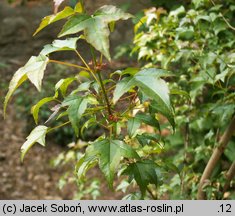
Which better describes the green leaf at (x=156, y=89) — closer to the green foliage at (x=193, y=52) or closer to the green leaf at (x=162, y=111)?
the green leaf at (x=162, y=111)

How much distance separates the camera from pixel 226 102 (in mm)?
1770

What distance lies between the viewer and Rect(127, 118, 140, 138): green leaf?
1174mm

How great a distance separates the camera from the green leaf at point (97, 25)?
96cm

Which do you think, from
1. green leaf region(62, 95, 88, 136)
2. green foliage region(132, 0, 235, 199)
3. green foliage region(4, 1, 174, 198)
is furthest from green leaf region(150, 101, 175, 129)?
green foliage region(132, 0, 235, 199)

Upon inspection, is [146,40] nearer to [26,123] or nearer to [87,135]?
[87,135]

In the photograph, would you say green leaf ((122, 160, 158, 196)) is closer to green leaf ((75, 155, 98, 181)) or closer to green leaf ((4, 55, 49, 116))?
green leaf ((75, 155, 98, 181))

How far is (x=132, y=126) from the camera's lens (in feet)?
3.88

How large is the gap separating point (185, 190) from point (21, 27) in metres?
4.73

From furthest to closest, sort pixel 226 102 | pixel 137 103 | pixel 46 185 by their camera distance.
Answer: pixel 46 185 < pixel 226 102 < pixel 137 103

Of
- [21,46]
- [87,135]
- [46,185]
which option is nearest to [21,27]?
[21,46]

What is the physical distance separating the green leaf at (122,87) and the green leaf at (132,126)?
171 millimetres

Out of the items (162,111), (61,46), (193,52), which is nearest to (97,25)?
(61,46)

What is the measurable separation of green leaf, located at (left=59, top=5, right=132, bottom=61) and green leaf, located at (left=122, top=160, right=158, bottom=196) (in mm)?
417

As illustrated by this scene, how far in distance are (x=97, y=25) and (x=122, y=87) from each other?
16 cm
